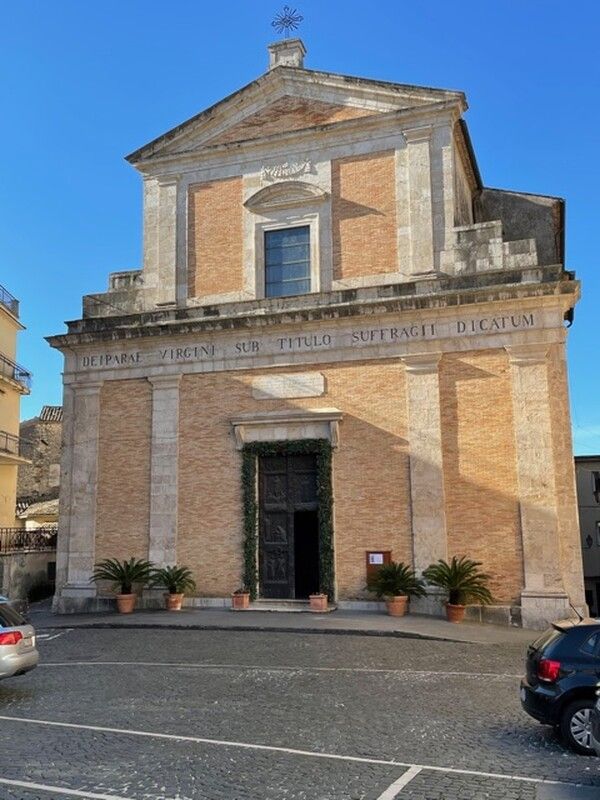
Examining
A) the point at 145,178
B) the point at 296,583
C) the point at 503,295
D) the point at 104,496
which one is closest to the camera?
the point at 503,295

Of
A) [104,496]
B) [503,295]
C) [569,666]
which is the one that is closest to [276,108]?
[503,295]

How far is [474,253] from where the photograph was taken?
18953mm

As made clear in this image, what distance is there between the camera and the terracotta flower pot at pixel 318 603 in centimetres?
1795

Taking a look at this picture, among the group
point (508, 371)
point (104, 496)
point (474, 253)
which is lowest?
point (104, 496)

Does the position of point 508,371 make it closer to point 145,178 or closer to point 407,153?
point 407,153

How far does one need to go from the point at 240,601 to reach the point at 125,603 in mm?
2972

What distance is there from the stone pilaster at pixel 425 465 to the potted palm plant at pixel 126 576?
7.04 m

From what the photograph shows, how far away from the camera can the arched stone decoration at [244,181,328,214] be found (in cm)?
2072

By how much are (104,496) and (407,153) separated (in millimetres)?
12196

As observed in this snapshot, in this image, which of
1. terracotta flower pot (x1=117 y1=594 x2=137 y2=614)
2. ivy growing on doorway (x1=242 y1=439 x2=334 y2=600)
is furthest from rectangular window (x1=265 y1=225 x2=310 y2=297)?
terracotta flower pot (x1=117 y1=594 x2=137 y2=614)

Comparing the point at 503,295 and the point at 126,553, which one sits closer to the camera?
the point at 503,295

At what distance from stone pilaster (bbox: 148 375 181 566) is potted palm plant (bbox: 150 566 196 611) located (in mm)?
415

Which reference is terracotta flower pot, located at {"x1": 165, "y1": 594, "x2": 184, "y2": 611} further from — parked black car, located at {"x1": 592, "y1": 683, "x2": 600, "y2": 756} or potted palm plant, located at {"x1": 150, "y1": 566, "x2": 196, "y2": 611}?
parked black car, located at {"x1": 592, "y1": 683, "x2": 600, "y2": 756}

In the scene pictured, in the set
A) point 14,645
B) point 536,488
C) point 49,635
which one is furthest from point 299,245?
point 14,645
